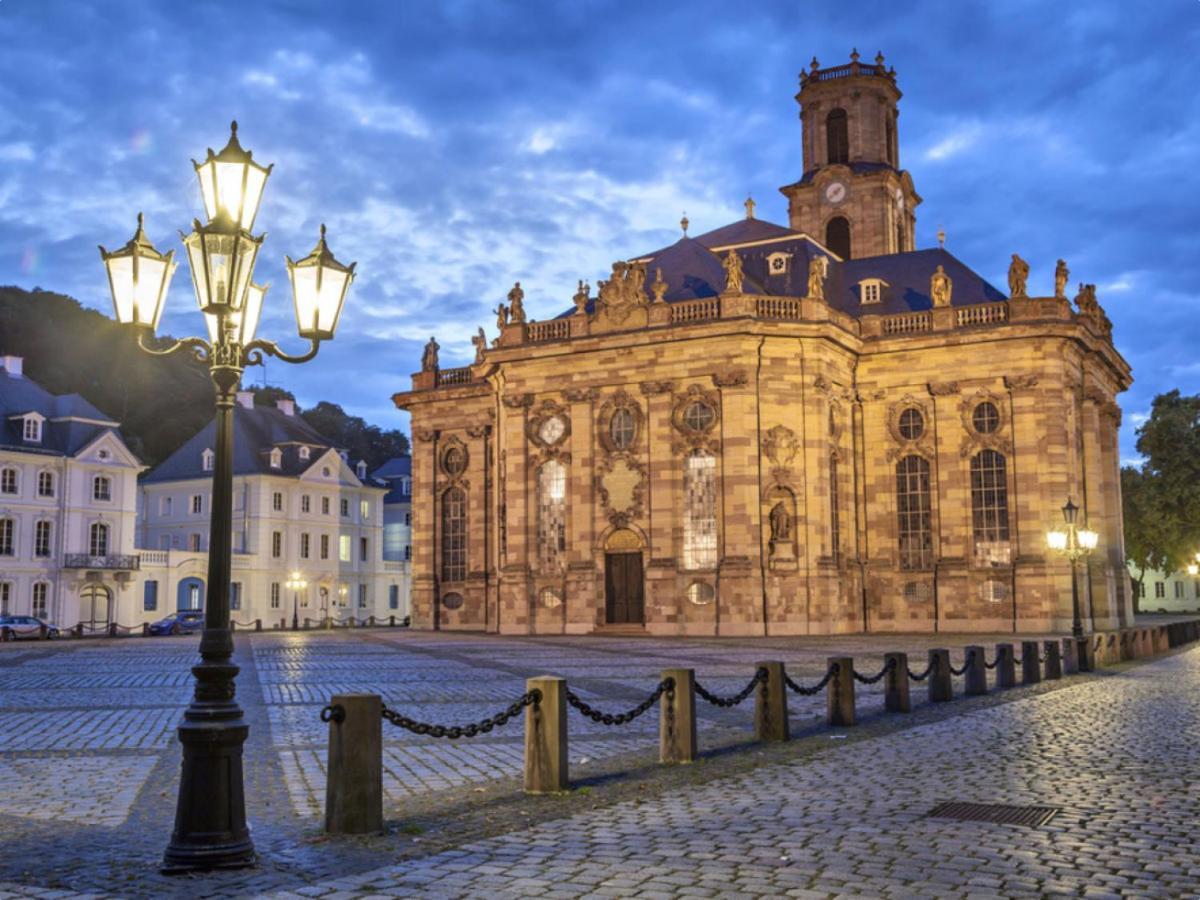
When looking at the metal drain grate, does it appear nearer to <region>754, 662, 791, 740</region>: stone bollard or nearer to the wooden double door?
<region>754, 662, 791, 740</region>: stone bollard

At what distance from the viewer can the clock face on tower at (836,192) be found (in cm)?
6209

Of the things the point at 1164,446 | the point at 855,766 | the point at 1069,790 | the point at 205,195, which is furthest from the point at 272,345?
the point at 1164,446

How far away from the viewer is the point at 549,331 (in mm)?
49812

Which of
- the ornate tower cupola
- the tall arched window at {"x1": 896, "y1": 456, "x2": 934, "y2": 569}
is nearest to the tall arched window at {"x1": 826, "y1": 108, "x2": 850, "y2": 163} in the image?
the ornate tower cupola

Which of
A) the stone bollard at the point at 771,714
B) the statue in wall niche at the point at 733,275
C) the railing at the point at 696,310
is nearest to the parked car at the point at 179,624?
the railing at the point at 696,310

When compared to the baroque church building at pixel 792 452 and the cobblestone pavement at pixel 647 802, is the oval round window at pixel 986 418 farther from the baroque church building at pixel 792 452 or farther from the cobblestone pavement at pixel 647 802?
the cobblestone pavement at pixel 647 802

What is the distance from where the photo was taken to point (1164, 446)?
6094 centimetres

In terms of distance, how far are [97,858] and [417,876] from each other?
2289 millimetres

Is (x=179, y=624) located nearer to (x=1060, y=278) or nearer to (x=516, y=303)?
(x=516, y=303)

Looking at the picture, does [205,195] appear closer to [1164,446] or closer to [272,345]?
[272,345]

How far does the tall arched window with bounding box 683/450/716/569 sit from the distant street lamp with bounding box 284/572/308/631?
3009 cm

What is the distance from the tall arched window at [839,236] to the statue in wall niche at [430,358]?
67.8 ft

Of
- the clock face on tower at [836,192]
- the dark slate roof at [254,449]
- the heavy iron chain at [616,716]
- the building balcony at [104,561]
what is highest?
the clock face on tower at [836,192]

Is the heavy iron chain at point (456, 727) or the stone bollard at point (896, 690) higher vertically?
the heavy iron chain at point (456, 727)
